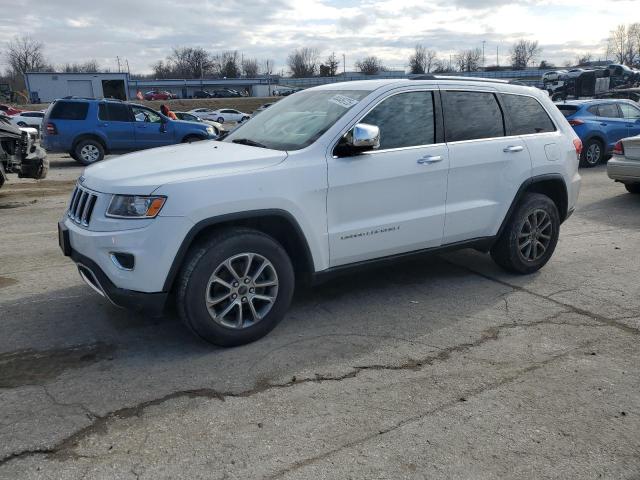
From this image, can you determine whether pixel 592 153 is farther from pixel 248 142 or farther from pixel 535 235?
pixel 248 142

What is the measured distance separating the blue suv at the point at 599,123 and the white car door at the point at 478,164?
30.8ft

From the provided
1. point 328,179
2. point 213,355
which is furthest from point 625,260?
point 213,355

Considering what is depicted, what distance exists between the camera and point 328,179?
4137 mm

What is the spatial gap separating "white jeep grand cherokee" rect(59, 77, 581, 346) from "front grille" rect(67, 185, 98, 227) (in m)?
0.02

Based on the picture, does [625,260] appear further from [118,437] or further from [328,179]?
[118,437]

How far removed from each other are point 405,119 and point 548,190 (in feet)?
6.57

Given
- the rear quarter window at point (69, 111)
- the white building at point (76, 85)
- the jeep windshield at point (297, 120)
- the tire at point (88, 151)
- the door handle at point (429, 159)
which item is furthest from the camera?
the white building at point (76, 85)

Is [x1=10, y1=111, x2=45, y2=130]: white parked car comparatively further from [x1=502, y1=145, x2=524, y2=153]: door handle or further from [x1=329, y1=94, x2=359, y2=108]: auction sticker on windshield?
[x1=502, y1=145, x2=524, y2=153]: door handle

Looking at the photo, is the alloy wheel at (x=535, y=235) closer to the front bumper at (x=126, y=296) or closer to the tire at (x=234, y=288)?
the tire at (x=234, y=288)

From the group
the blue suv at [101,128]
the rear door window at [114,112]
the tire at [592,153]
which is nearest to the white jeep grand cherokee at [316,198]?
the tire at [592,153]

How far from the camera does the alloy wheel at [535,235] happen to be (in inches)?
215

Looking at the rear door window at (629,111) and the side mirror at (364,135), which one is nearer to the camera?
the side mirror at (364,135)

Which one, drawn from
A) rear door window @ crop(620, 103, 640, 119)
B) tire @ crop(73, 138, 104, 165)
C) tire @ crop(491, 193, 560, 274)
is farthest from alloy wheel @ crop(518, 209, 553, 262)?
tire @ crop(73, 138, 104, 165)

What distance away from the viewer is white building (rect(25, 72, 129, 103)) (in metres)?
60.1
